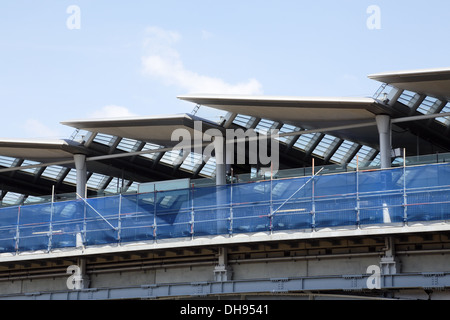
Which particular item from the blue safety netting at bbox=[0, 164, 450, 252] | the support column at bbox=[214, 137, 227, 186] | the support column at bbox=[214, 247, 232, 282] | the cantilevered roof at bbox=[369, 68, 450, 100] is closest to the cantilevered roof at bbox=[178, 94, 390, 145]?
the cantilevered roof at bbox=[369, 68, 450, 100]

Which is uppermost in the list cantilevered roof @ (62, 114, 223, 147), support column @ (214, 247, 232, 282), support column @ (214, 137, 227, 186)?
cantilevered roof @ (62, 114, 223, 147)

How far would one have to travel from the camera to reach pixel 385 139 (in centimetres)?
3322

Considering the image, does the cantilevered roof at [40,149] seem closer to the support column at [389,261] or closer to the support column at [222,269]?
the support column at [222,269]

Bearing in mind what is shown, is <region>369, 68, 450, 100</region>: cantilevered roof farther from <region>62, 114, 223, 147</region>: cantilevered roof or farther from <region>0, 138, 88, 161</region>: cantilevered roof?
<region>0, 138, 88, 161</region>: cantilevered roof

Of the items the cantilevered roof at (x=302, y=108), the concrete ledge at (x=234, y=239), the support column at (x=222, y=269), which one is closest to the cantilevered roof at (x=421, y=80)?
the cantilevered roof at (x=302, y=108)

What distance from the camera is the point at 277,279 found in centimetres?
2956

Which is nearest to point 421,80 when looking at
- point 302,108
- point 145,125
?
point 302,108

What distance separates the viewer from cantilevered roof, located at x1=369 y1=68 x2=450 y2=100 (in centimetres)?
3066

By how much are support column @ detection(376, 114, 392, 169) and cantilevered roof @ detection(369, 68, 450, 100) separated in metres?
1.69

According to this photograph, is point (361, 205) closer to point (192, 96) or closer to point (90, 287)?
point (192, 96)

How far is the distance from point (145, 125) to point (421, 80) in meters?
11.6

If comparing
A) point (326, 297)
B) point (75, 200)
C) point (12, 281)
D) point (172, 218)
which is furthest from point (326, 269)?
point (12, 281)

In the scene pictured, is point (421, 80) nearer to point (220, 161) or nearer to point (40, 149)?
point (220, 161)

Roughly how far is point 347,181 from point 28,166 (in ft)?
62.4
